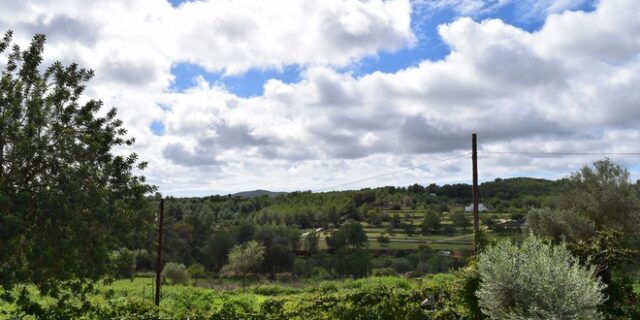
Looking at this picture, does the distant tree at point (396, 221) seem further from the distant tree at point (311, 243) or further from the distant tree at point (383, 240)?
the distant tree at point (311, 243)

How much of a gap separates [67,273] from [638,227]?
30576mm

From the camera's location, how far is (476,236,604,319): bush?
11.1 metres

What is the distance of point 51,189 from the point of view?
49.9ft

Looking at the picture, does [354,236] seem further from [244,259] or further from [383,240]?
[244,259]

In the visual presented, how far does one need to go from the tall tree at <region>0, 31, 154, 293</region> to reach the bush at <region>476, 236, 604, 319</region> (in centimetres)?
1158

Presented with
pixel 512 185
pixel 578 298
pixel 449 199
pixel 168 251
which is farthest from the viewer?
pixel 449 199

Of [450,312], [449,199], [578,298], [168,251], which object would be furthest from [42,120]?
[449,199]

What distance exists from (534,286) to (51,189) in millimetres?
13385

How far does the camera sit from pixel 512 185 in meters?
113

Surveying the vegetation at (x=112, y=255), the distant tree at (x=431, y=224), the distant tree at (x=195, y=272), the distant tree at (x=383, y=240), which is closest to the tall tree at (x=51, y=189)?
the vegetation at (x=112, y=255)

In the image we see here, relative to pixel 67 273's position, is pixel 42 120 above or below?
above

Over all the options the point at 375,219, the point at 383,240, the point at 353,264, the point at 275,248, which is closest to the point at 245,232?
the point at 275,248

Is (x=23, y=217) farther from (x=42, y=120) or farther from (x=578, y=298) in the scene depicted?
(x=578, y=298)

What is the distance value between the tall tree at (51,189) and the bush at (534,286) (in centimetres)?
1158
